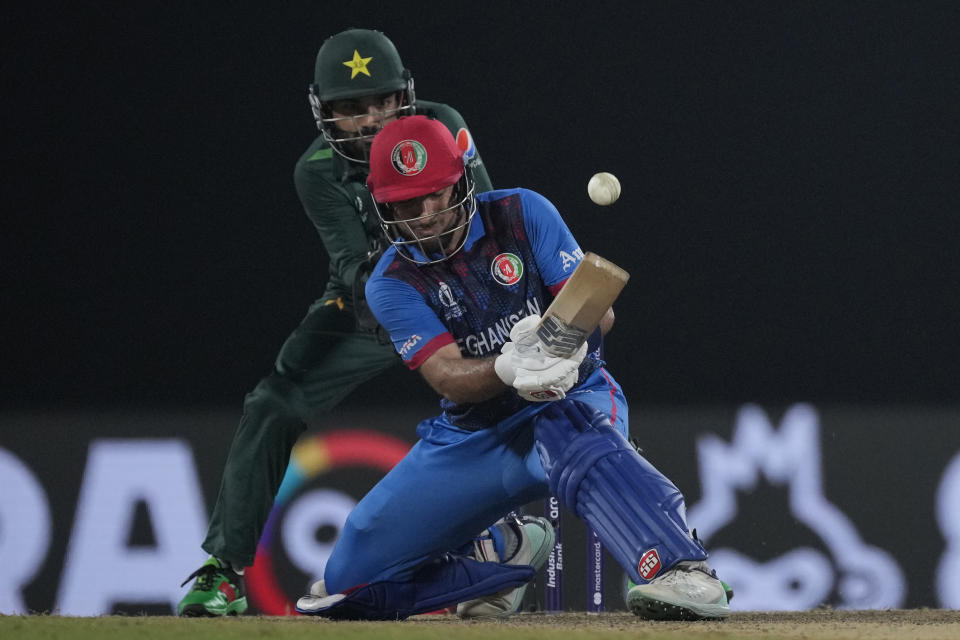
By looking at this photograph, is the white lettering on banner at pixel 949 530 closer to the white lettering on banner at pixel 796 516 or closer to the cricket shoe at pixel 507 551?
the white lettering on banner at pixel 796 516

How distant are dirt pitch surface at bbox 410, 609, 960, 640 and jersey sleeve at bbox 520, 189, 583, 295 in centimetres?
69

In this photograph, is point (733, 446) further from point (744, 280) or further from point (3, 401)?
point (3, 401)

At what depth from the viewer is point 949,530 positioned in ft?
13.4

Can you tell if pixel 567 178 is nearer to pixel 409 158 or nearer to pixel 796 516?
pixel 796 516

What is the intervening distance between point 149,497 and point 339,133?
58.9 inches

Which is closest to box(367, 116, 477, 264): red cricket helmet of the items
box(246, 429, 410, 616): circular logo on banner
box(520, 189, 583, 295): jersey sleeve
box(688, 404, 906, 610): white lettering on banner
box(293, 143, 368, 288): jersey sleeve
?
box(520, 189, 583, 295): jersey sleeve

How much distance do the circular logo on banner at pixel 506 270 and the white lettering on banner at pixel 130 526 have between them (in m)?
1.78

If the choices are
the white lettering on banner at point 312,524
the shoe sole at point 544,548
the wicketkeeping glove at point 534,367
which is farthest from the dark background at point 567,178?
the wicketkeeping glove at point 534,367

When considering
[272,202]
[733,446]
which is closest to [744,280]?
[733,446]

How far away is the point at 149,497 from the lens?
4.17 m

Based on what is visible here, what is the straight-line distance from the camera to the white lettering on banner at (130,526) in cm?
411

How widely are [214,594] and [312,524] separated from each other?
3.49 feet

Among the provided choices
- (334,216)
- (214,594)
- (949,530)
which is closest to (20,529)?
(214,594)

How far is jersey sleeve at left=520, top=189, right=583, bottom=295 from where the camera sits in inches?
108
